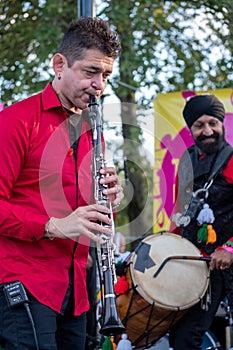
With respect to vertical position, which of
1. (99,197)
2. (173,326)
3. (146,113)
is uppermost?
(146,113)

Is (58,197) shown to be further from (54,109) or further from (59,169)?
(54,109)

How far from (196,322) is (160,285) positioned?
1.38 feet

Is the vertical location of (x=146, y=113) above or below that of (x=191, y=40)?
below

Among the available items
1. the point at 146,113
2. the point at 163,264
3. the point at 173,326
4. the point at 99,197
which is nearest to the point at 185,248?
the point at 163,264

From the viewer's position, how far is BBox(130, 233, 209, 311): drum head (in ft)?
14.4

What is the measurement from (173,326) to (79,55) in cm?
244

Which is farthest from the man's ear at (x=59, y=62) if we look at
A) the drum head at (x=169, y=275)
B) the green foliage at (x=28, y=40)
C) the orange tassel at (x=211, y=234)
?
the green foliage at (x=28, y=40)

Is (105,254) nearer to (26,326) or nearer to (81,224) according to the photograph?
(81,224)

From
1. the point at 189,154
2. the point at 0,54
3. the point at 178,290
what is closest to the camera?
the point at 178,290

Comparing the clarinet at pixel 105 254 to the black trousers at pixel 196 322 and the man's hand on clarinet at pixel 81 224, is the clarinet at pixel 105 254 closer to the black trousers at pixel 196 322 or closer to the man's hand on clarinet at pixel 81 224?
the man's hand on clarinet at pixel 81 224

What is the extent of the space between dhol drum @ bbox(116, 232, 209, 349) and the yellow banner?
2423 mm

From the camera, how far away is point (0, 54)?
10352 mm

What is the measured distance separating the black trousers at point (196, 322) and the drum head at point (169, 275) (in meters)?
0.14

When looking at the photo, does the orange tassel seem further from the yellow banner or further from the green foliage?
the green foliage
